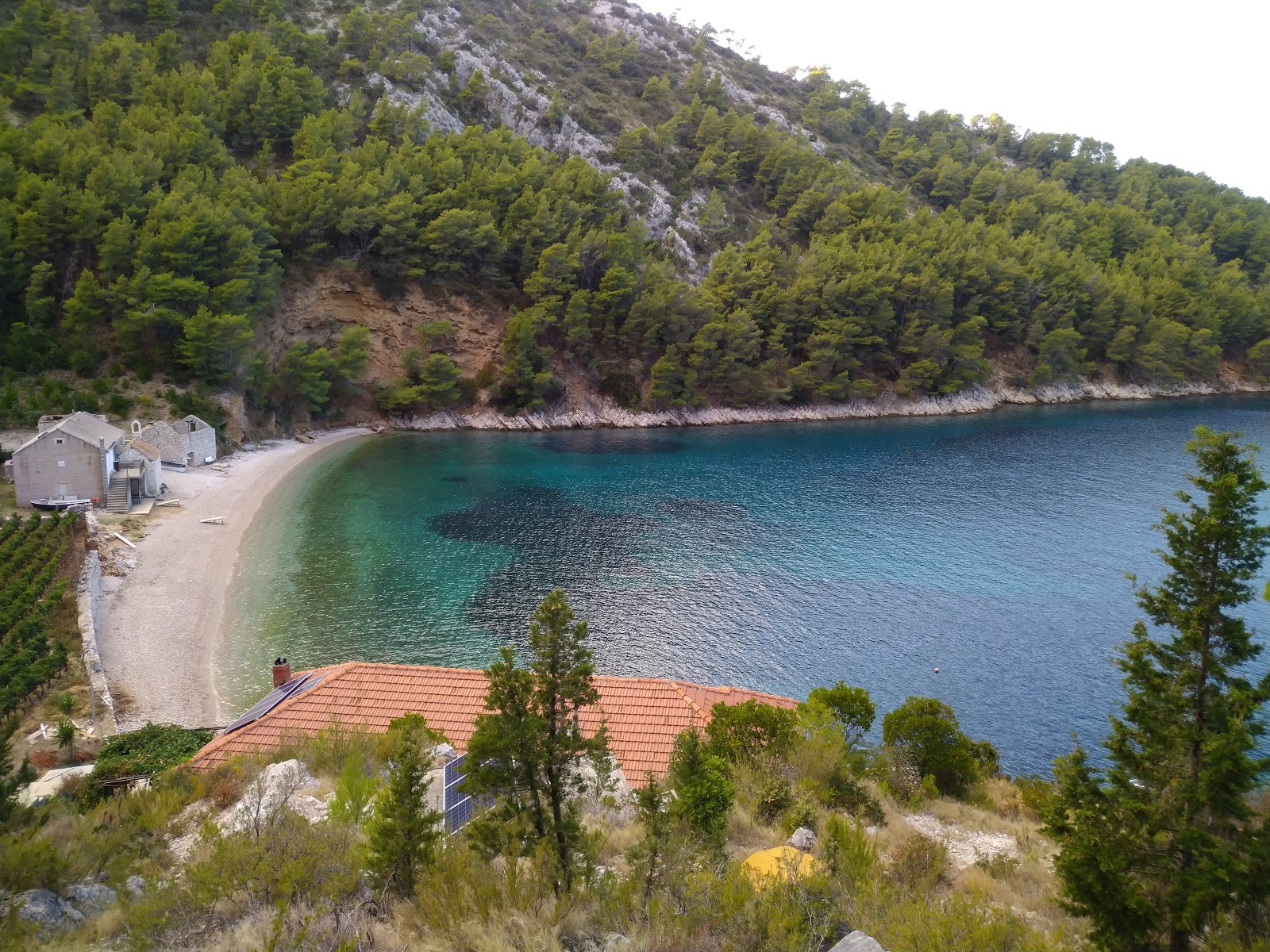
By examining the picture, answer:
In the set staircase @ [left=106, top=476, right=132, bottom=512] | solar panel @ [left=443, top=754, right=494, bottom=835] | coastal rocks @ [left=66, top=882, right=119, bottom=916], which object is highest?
coastal rocks @ [left=66, top=882, right=119, bottom=916]

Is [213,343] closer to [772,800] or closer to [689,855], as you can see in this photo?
[772,800]

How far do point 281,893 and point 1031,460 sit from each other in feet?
187

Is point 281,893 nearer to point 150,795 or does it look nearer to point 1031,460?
point 150,795

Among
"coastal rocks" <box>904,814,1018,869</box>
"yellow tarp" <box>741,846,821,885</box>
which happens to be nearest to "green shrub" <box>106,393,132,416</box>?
"yellow tarp" <box>741,846,821,885</box>

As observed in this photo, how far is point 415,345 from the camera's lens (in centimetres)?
A: 6297

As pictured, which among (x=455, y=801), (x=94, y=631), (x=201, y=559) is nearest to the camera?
(x=455, y=801)

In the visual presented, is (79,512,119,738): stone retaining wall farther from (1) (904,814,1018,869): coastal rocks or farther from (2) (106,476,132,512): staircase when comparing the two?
(1) (904,814,1018,869): coastal rocks

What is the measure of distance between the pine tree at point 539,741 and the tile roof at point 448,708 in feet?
28.2

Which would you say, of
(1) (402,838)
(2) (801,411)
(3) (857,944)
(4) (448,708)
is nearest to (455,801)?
(1) (402,838)

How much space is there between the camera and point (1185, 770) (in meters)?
8.66

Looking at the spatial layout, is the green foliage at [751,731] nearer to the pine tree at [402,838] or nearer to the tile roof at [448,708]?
the tile roof at [448,708]

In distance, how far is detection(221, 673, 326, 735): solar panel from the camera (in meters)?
18.8

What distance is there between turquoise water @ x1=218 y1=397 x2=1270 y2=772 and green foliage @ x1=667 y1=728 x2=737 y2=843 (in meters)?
13.7

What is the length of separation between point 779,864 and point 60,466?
122 feet
